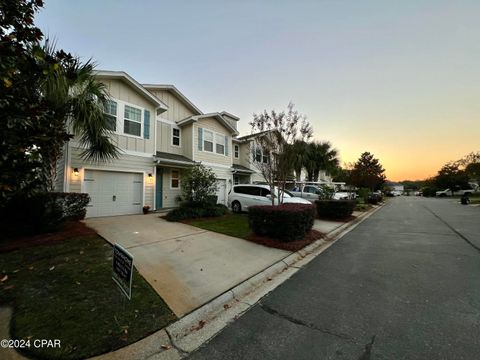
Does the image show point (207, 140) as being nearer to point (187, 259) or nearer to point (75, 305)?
point (187, 259)

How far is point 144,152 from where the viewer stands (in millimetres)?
11984

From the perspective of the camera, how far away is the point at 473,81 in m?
11.3

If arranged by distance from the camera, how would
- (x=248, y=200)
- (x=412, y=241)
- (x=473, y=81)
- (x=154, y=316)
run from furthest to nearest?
(x=248, y=200)
(x=473, y=81)
(x=412, y=241)
(x=154, y=316)

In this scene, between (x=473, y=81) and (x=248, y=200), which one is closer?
(x=473, y=81)

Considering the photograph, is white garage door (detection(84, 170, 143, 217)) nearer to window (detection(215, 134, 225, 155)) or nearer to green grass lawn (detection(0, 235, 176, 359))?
green grass lawn (detection(0, 235, 176, 359))

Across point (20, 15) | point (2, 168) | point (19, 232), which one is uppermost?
point (20, 15)

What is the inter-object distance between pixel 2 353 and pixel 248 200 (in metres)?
11.8

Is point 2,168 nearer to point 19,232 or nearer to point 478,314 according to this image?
point 19,232

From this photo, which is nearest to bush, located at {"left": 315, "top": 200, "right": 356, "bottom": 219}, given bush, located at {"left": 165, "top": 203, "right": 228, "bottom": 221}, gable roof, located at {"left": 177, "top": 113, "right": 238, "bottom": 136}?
bush, located at {"left": 165, "top": 203, "right": 228, "bottom": 221}

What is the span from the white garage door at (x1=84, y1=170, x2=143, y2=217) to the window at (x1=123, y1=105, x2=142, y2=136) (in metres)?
2.35

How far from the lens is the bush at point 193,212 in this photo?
1040 cm

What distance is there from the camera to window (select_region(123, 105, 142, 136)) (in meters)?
11.5

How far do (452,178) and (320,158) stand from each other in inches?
1958

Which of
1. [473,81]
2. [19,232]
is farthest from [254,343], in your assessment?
[473,81]
